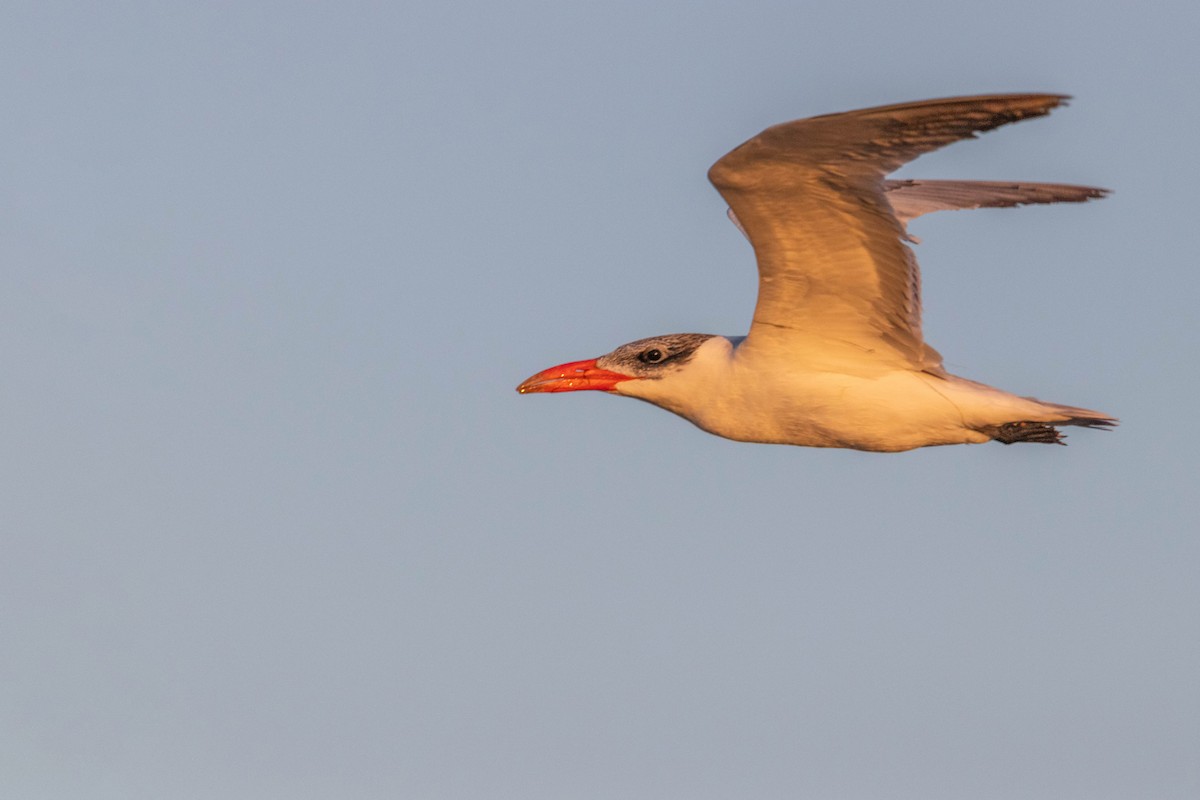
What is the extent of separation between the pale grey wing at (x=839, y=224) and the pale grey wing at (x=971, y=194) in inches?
92.1

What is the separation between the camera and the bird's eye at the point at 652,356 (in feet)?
50.1

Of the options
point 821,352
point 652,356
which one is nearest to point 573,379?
point 652,356

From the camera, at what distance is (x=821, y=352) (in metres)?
14.5

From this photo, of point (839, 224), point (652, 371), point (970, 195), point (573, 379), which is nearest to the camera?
point (839, 224)

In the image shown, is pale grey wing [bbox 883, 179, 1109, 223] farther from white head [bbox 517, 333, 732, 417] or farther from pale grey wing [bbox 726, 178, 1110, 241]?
white head [bbox 517, 333, 732, 417]

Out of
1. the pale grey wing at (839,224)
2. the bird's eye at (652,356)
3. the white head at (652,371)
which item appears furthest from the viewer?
the bird's eye at (652,356)

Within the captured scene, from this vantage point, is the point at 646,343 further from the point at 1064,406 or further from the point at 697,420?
the point at 1064,406

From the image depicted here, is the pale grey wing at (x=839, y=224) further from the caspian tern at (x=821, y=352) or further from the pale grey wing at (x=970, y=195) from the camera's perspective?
the pale grey wing at (x=970, y=195)

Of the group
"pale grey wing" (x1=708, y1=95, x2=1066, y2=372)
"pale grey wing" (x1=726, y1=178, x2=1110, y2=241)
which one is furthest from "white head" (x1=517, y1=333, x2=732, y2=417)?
"pale grey wing" (x1=726, y1=178, x2=1110, y2=241)

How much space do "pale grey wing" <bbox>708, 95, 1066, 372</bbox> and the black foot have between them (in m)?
0.86

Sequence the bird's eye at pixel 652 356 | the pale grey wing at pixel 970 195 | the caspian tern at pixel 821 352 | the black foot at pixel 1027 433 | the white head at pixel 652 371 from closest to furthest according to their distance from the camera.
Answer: the caspian tern at pixel 821 352, the black foot at pixel 1027 433, the white head at pixel 652 371, the bird's eye at pixel 652 356, the pale grey wing at pixel 970 195

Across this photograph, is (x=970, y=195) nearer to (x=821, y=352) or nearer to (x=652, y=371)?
(x=821, y=352)

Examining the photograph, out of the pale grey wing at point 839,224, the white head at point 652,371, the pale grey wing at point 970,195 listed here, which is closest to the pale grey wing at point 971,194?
the pale grey wing at point 970,195

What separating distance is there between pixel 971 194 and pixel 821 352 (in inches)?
131
